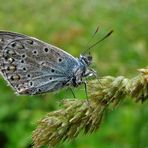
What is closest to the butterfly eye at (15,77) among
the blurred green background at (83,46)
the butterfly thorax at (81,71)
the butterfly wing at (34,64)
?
the butterfly wing at (34,64)

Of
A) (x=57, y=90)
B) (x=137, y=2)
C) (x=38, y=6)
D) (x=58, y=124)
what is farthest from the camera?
(x=38, y=6)

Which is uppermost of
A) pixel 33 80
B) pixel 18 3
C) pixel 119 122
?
pixel 18 3

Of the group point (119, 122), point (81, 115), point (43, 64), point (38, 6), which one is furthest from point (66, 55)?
point (38, 6)

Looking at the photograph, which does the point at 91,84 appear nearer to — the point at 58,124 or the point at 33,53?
the point at 58,124

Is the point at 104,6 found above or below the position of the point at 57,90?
above

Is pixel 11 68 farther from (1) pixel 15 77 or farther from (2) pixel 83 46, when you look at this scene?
(2) pixel 83 46

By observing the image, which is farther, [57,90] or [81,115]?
[57,90]
